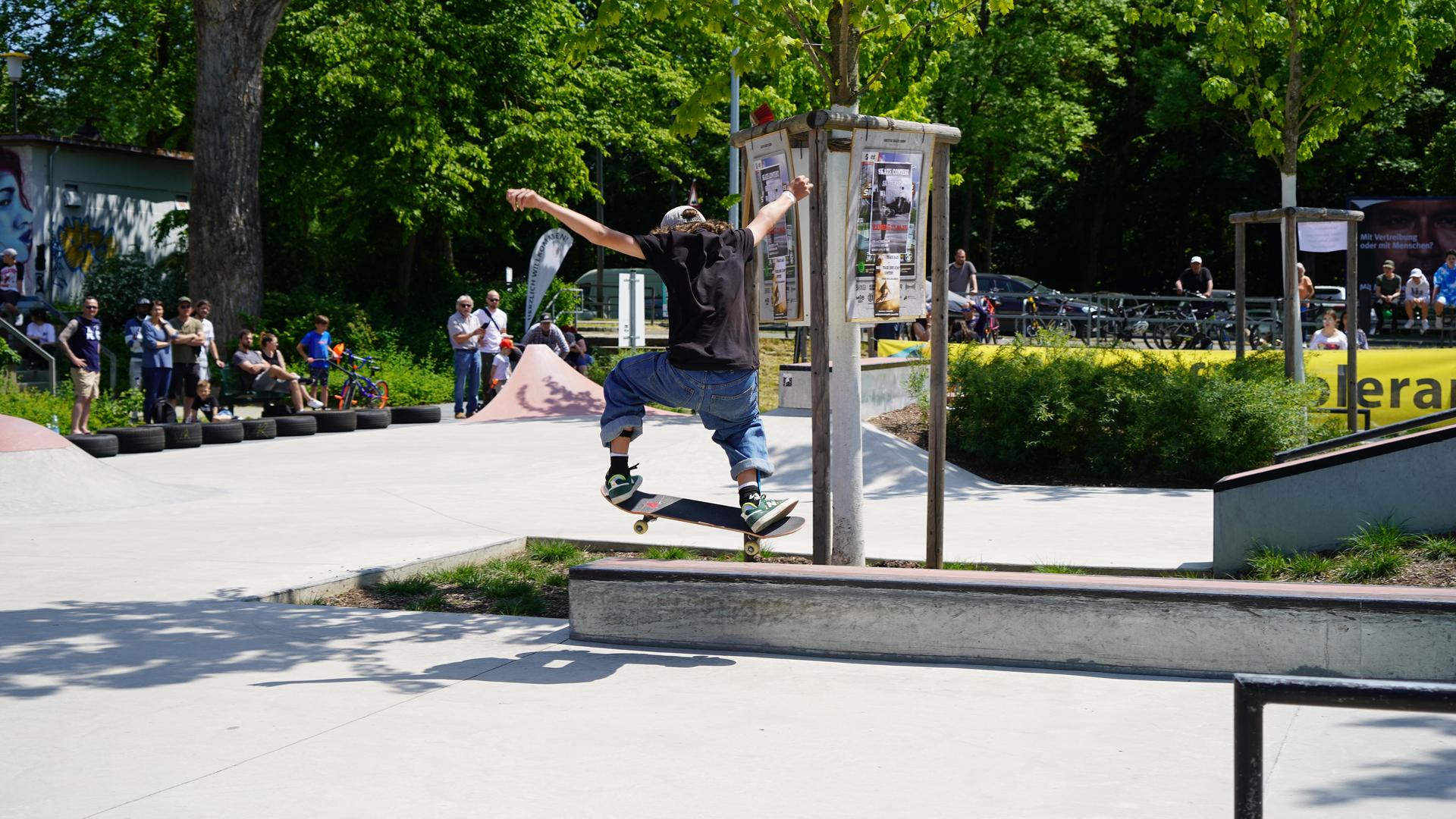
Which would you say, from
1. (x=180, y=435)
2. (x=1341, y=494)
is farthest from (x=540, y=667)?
(x=180, y=435)

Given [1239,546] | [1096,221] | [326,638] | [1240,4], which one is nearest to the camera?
[326,638]

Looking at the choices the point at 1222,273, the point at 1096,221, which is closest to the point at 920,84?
the point at 1096,221

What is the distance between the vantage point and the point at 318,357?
20203mm

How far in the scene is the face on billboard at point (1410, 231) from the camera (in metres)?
29.5

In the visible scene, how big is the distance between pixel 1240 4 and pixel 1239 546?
8466 mm

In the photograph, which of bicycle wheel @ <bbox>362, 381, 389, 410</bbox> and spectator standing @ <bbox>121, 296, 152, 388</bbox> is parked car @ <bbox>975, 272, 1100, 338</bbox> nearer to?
bicycle wheel @ <bbox>362, 381, 389, 410</bbox>

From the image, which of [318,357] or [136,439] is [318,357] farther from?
[136,439]

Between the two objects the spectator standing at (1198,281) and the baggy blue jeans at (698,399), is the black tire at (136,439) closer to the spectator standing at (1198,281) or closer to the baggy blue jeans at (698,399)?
the baggy blue jeans at (698,399)

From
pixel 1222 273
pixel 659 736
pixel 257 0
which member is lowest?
pixel 659 736

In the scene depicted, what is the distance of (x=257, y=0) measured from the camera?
2078cm

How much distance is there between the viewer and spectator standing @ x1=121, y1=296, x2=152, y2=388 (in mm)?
17203

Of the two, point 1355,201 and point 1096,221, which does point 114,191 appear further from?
point 1096,221

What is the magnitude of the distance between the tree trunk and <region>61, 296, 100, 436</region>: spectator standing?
4.97m

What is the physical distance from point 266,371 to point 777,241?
559 inches
